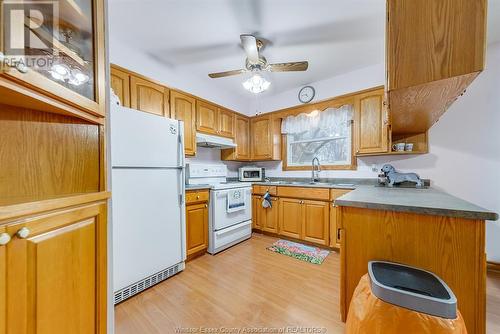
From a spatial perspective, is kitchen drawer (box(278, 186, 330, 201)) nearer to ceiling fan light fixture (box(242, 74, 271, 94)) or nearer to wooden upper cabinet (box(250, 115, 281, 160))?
wooden upper cabinet (box(250, 115, 281, 160))

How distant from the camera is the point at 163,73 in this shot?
2584 millimetres

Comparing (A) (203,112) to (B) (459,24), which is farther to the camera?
(A) (203,112)

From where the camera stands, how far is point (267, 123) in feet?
11.8

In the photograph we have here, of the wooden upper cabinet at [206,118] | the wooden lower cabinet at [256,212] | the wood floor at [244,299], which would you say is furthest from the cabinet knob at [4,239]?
the wooden lower cabinet at [256,212]

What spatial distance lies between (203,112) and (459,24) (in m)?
2.59

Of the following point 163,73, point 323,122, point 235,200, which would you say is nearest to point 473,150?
point 323,122

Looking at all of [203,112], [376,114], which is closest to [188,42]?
[203,112]

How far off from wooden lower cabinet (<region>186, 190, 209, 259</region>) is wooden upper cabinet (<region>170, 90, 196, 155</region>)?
64 cm

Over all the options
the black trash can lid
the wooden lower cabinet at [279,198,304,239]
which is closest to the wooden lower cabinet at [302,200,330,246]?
the wooden lower cabinet at [279,198,304,239]

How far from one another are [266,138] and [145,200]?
233 centimetres

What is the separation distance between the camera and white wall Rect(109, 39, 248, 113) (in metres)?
2.14

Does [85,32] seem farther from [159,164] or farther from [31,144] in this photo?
[159,164]

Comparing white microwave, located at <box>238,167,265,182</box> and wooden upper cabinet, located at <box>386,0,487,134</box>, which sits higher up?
wooden upper cabinet, located at <box>386,0,487,134</box>

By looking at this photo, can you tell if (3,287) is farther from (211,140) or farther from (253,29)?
(211,140)
